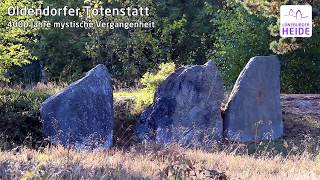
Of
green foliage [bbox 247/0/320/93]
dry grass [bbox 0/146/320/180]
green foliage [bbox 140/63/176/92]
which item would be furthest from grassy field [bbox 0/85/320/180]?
green foliage [bbox 247/0/320/93]

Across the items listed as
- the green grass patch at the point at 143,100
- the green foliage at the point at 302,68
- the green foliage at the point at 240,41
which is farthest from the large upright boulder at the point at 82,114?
the green foliage at the point at 302,68

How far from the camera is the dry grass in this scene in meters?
5.52

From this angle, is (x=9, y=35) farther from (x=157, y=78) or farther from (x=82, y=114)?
(x=82, y=114)

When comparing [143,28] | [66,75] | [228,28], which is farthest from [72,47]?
[228,28]

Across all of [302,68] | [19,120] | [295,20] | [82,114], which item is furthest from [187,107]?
[302,68]

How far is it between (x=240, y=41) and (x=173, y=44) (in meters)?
4.26

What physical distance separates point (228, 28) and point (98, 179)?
13396 mm

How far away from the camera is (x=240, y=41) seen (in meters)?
17.5

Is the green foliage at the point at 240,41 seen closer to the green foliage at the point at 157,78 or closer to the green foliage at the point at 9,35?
the green foliage at the point at 157,78

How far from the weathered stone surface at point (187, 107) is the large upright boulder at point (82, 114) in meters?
0.85

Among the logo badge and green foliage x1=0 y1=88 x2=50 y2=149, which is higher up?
the logo badge

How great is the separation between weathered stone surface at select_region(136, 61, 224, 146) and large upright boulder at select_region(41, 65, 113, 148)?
85 centimetres

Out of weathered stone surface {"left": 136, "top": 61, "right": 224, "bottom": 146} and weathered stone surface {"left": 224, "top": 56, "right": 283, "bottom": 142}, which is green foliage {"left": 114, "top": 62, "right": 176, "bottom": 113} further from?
weathered stone surface {"left": 224, "top": 56, "right": 283, "bottom": 142}

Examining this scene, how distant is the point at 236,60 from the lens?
17719mm
